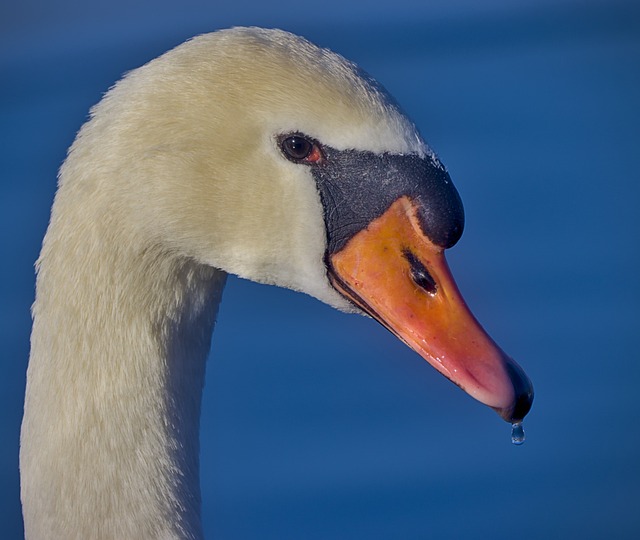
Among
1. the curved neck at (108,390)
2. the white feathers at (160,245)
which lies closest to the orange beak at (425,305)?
the white feathers at (160,245)

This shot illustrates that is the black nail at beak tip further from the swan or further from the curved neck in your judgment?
the curved neck

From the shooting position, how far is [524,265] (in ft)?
20.3

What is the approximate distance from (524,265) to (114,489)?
358 cm

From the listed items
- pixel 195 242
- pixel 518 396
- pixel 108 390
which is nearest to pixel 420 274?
pixel 518 396

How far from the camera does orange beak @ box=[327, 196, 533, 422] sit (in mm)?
2771

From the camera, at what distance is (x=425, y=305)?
2.80 m

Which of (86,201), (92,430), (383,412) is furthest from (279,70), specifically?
(383,412)

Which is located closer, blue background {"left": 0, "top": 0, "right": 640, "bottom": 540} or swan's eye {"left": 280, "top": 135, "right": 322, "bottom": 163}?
swan's eye {"left": 280, "top": 135, "right": 322, "bottom": 163}

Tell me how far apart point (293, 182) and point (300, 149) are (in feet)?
0.28

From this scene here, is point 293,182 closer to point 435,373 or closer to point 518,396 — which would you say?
point 518,396

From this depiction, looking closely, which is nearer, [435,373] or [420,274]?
[420,274]

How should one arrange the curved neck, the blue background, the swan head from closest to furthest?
the swan head, the curved neck, the blue background

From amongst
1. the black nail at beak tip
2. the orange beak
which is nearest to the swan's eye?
the orange beak

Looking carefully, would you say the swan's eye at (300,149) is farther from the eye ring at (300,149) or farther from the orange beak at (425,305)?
the orange beak at (425,305)
